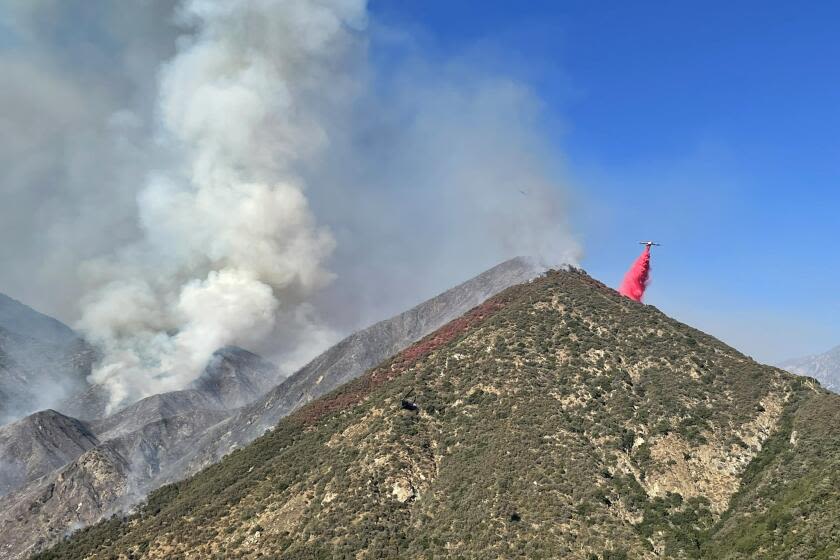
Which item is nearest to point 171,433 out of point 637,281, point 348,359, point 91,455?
point 91,455

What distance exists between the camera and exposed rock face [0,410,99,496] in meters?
138

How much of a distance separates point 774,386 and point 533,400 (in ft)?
87.7

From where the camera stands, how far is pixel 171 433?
15375 cm

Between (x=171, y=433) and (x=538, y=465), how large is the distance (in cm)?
12300

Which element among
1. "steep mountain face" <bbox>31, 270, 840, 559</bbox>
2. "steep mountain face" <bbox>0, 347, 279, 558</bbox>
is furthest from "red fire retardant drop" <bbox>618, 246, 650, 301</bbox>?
"steep mountain face" <bbox>0, 347, 279, 558</bbox>

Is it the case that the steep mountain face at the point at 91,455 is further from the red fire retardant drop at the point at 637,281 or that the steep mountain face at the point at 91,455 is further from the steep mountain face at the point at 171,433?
the red fire retardant drop at the point at 637,281

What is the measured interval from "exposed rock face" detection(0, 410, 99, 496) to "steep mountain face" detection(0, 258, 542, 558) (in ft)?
25.0

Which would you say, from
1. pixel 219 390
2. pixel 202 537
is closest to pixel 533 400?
pixel 202 537

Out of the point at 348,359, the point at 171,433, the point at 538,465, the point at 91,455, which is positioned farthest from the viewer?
the point at 171,433

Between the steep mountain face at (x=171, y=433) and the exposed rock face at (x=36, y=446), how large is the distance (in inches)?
301

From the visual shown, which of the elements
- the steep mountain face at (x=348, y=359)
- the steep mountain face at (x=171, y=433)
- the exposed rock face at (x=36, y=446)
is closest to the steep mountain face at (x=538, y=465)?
the steep mountain face at (x=348, y=359)

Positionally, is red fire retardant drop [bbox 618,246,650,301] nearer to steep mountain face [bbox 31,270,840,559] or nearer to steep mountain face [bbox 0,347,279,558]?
steep mountain face [bbox 31,270,840,559]

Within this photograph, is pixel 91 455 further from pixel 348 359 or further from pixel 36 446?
pixel 348 359

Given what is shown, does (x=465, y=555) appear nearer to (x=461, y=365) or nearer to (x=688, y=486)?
(x=688, y=486)
